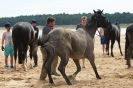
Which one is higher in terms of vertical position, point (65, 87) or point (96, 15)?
point (96, 15)

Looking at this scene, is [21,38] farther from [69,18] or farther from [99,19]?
[69,18]

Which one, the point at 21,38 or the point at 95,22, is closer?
the point at 95,22

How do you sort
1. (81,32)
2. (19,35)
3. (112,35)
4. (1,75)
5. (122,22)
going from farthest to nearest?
(122,22)
(112,35)
(19,35)
(1,75)
(81,32)

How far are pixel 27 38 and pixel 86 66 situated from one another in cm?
292

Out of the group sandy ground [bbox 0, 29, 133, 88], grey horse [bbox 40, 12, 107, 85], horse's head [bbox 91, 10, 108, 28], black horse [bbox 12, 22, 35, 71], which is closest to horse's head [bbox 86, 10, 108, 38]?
horse's head [bbox 91, 10, 108, 28]

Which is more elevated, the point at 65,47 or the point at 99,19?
the point at 99,19

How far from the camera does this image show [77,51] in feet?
41.2

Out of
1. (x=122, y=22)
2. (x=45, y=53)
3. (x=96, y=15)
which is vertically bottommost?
(x=122, y=22)

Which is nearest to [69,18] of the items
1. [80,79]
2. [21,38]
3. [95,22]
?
[21,38]

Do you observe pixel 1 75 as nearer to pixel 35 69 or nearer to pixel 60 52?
pixel 35 69

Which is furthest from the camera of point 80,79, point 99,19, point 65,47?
point 99,19

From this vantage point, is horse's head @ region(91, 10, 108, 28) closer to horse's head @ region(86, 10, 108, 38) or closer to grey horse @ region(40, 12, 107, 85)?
horse's head @ region(86, 10, 108, 38)

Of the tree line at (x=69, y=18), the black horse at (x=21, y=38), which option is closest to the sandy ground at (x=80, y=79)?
the black horse at (x=21, y=38)

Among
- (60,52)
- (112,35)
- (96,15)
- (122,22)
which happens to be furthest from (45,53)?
(122,22)
